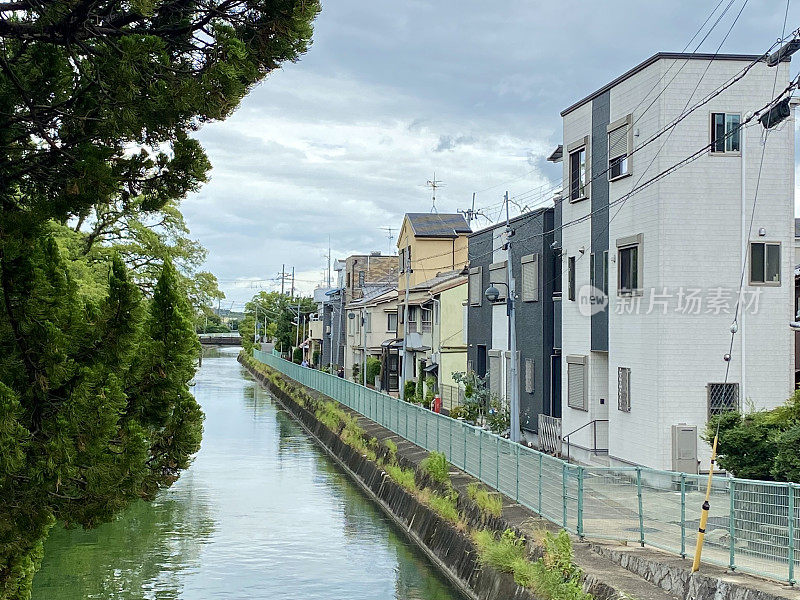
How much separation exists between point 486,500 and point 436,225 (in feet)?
114

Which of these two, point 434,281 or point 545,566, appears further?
point 434,281

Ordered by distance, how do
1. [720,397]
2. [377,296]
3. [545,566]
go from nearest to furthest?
[545,566]
[720,397]
[377,296]

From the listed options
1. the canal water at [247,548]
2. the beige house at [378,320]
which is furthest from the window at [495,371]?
the beige house at [378,320]

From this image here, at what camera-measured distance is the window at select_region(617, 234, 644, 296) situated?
65.2 feet

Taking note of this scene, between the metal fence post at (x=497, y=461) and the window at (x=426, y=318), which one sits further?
the window at (x=426, y=318)

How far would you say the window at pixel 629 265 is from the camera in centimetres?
1988

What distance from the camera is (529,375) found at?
1076 inches

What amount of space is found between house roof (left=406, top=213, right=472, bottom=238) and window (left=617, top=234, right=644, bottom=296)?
2816 centimetres

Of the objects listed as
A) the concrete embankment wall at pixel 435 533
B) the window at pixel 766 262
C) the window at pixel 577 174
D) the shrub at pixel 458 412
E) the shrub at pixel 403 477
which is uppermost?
the window at pixel 577 174

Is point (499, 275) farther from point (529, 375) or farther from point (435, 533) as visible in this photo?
point (435, 533)

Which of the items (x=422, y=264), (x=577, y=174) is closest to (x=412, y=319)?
(x=422, y=264)

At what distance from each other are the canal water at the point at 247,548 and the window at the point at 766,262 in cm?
890

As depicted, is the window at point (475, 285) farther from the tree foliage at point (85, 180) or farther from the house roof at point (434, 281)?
the tree foliage at point (85, 180)

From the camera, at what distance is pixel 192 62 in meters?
7.87
